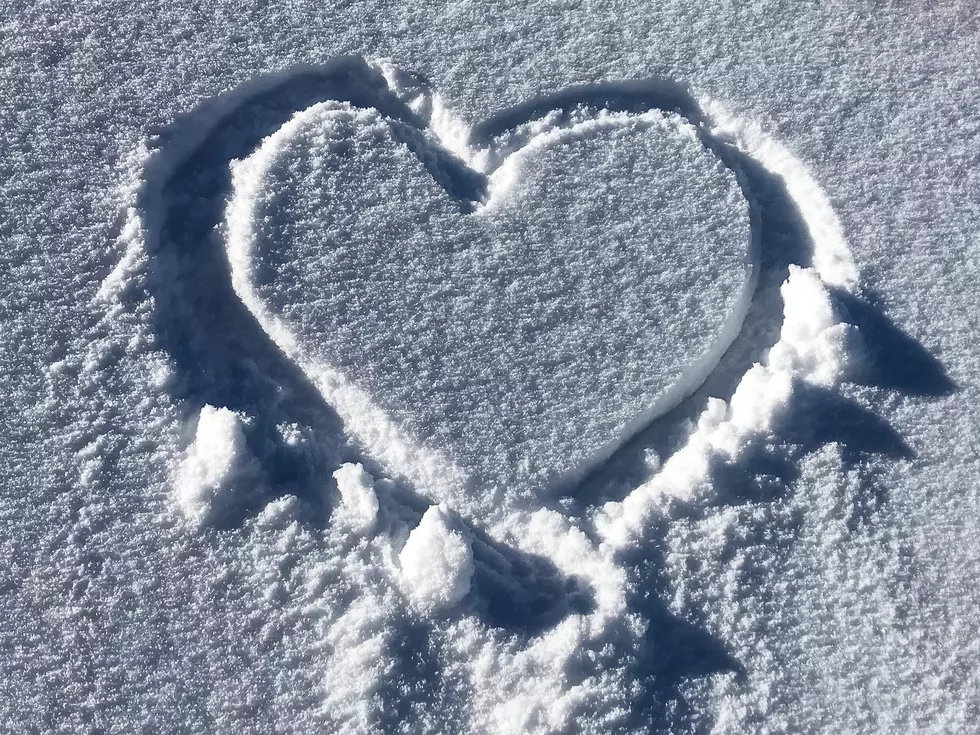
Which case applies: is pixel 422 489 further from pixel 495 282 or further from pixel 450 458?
pixel 495 282

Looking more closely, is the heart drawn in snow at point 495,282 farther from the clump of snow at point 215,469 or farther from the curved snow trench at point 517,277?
the clump of snow at point 215,469

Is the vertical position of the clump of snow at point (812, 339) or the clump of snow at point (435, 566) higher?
the clump of snow at point (812, 339)

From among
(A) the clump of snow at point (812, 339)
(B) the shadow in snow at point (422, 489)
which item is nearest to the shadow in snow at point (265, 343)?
(B) the shadow in snow at point (422, 489)

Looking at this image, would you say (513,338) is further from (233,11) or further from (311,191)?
(233,11)

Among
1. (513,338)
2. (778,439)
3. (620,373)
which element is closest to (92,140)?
(513,338)

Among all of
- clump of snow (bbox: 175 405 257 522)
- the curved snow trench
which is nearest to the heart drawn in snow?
the curved snow trench

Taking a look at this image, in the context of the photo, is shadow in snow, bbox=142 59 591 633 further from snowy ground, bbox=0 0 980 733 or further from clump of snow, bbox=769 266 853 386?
clump of snow, bbox=769 266 853 386
